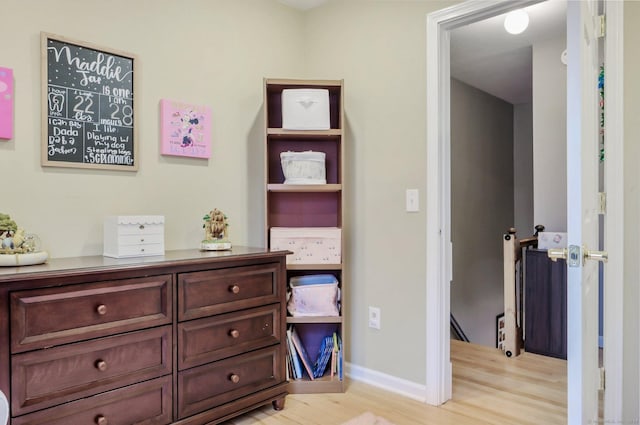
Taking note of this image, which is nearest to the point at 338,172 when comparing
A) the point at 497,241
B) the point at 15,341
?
the point at 15,341

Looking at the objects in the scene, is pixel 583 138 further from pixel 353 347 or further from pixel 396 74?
pixel 353 347

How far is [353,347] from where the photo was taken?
8.83 ft

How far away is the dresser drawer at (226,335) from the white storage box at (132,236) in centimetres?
39

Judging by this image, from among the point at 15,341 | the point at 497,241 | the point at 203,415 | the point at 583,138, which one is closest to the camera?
the point at 583,138

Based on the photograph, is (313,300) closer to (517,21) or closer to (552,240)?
(552,240)

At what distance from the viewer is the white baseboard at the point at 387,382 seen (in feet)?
7.75

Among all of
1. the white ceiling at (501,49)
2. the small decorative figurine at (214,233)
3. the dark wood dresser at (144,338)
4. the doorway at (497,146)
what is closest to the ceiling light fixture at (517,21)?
the white ceiling at (501,49)

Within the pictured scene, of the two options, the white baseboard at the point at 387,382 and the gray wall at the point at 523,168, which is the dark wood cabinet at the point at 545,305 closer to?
the white baseboard at the point at 387,382

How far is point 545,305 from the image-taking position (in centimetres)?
306

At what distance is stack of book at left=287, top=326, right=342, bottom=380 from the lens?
2.44 meters

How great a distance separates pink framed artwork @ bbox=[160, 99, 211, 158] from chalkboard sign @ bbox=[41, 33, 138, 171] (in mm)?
158

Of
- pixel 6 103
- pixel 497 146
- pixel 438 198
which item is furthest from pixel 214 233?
pixel 497 146

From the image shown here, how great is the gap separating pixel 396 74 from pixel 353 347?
166 cm

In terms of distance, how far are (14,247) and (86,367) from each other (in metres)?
0.52
